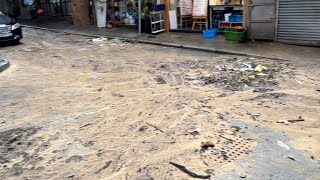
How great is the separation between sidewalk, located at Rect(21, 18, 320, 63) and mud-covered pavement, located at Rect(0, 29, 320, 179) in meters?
0.65

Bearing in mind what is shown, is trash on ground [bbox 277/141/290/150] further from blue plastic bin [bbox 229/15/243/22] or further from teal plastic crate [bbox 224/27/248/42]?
blue plastic bin [bbox 229/15/243/22]

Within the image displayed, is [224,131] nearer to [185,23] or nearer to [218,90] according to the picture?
[218,90]

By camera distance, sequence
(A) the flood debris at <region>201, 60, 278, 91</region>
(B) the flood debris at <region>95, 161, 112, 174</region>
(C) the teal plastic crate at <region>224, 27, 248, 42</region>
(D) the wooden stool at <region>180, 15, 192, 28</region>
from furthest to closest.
→ (D) the wooden stool at <region>180, 15, 192, 28</region>
(C) the teal plastic crate at <region>224, 27, 248, 42</region>
(A) the flood debris at <region>201, 60, 278, 91</region>
(B) the flood debris at <region>95, 161, 112, 174</region>

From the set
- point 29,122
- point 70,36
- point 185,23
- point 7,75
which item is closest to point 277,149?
point 29,122

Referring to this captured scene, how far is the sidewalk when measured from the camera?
9203 millimetres

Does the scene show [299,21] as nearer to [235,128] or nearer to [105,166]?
[235,128]

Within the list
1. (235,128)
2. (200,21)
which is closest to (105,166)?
(235,128)

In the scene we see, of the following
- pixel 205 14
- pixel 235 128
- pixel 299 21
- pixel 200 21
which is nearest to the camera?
pixel 235 128

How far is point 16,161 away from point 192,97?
3316 millimetres

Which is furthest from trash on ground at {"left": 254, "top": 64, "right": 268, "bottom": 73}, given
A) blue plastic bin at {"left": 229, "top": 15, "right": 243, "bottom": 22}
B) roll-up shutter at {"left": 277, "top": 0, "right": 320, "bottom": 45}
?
blue plastic bin at {"left": 229, "top": 15, "right": 243, "bottom": 22}

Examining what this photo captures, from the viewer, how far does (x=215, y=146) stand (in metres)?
4.47

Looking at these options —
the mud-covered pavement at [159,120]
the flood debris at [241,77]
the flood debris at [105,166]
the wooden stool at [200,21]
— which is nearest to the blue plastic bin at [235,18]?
the wooden stool at [200,21]

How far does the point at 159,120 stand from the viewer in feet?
17.8

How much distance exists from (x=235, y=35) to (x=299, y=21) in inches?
80.3
